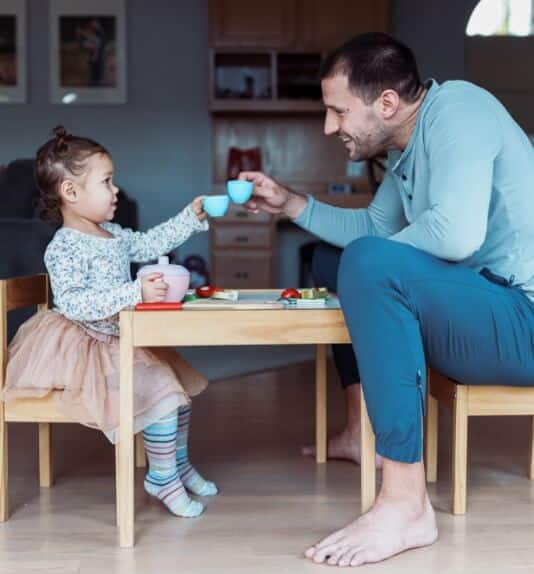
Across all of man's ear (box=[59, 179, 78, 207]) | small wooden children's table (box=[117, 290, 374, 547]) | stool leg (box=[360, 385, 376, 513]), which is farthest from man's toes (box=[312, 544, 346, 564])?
man's ear (box=[59, 179, 78, 207])

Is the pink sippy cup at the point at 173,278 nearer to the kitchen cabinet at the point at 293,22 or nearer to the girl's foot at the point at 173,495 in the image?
the girl's foot at the point at 173,495

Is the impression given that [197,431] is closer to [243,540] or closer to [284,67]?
[243,540]

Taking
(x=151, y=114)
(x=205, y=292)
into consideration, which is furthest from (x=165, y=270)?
(x=151, y=114)

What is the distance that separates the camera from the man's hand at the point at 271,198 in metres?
2.01

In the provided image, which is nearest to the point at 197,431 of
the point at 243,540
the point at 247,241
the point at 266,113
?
the point at 243,540

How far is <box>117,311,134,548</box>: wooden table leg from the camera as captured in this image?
5.23ft

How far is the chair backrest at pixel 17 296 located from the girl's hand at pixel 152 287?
30 centimetres

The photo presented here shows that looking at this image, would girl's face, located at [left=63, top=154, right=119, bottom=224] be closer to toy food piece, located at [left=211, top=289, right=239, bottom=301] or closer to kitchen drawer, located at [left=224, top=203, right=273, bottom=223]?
toy food piece, located at [left=211, top=289, right=239, bottom=301]

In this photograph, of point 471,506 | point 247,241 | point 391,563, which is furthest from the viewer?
point 247,241

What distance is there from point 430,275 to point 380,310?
4.4 inches

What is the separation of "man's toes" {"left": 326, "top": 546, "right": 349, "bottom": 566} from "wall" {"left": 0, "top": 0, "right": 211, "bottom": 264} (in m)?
4.76

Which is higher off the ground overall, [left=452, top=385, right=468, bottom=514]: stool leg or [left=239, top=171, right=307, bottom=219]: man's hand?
[left=239, top=171, right=307, bottom=219]: man's hand

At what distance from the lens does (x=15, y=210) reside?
4102mm

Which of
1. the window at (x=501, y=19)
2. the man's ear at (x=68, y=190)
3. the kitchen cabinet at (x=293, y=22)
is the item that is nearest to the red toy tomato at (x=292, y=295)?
the man's ear at (x=68, y=190)
